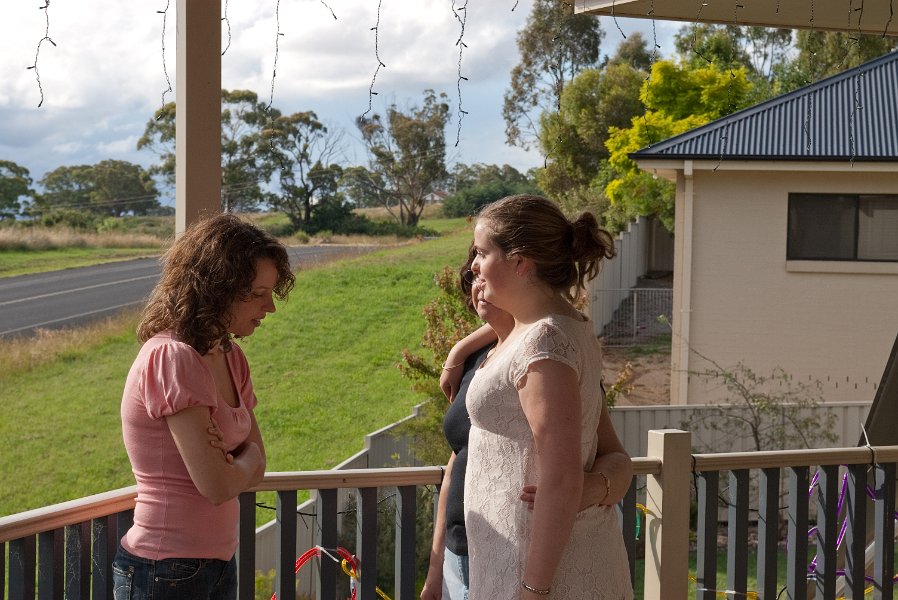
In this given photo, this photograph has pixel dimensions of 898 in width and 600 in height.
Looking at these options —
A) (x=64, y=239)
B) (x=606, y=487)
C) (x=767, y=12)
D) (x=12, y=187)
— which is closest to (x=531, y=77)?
(x=64, y=239)

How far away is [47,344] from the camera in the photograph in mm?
18047

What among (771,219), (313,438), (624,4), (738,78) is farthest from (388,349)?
(624,4)

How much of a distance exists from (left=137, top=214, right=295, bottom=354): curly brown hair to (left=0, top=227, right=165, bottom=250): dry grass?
15714 mm

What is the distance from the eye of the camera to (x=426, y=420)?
27.2 ft

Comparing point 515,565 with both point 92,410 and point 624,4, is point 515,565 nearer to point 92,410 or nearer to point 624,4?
point 624,4

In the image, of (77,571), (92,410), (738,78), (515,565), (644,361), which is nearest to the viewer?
(515,565)

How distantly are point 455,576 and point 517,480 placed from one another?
284mm

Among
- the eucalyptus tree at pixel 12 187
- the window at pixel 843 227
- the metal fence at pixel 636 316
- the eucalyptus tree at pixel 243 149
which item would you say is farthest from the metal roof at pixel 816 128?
the eucalyptus tree at pixel 12 187

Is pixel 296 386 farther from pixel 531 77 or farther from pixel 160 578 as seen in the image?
pixel 160 578

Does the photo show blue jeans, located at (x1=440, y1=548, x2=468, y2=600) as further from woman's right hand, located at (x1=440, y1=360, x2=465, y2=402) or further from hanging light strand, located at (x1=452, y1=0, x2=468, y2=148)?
hanging light strand, located at (x1=452, y1=0, x2=468, y2=148)

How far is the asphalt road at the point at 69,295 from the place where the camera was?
1741 centimetres

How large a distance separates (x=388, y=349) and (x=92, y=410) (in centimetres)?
551

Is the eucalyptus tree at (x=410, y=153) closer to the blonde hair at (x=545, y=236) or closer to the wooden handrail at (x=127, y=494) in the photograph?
the wooden handrail at (x=127, y=494)

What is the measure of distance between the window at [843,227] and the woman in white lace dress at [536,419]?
351 inches
